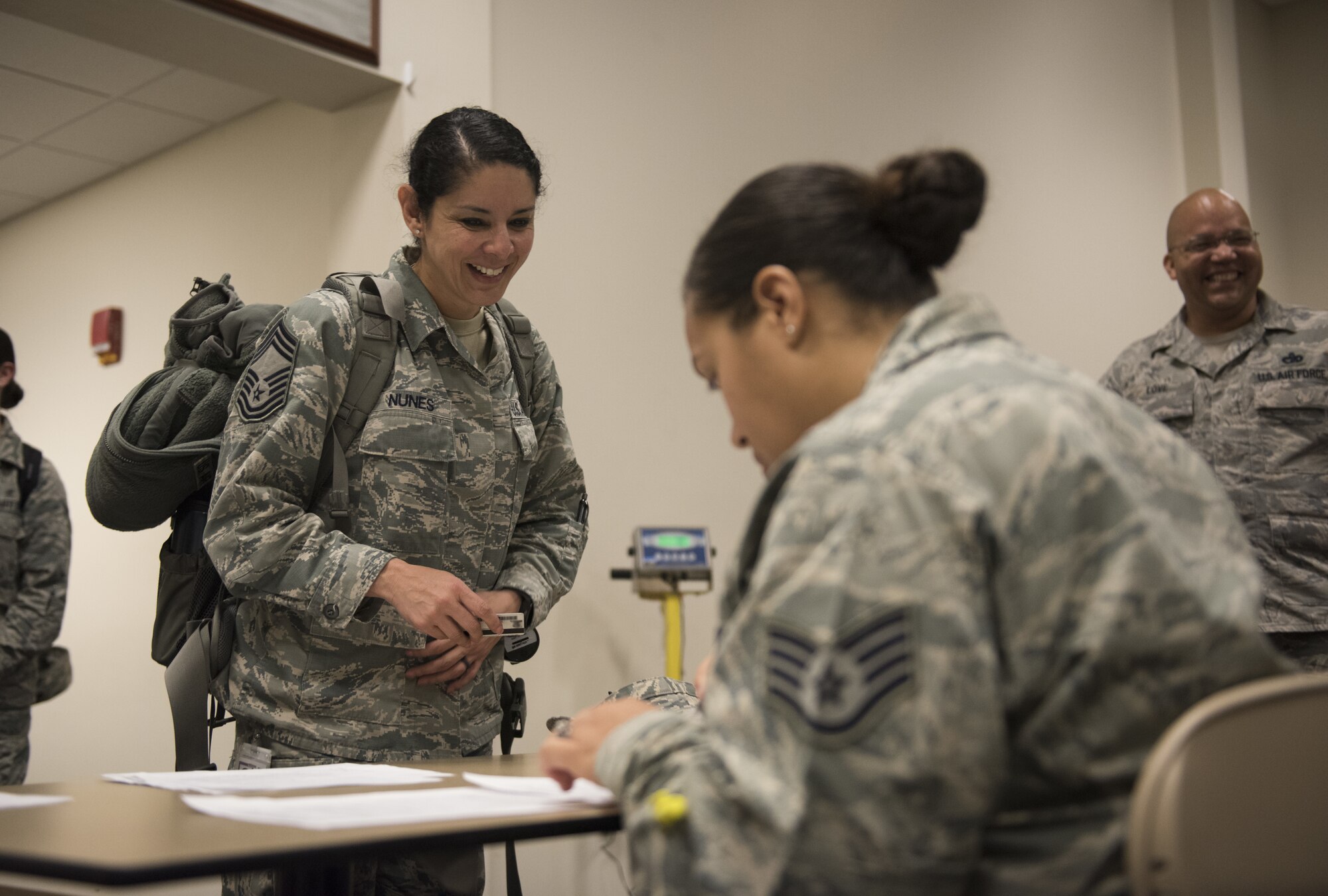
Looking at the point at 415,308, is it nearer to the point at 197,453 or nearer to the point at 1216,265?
the point at 197,453

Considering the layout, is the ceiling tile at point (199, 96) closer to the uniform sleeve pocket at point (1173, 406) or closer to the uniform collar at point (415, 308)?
the uniform collar at point (415, 308)

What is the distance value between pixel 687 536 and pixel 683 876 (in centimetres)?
236

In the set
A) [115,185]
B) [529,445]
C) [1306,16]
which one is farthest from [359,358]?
[1306,16]

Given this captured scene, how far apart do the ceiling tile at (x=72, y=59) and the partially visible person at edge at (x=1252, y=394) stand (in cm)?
322

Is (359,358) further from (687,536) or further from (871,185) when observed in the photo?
(687,536)

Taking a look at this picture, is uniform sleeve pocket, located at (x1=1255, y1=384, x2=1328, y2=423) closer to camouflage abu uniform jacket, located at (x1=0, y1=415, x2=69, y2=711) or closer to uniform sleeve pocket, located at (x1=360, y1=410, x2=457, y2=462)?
uniform sleeve pocket, located at (x1=360, y1=410, x2=457, y2=462)

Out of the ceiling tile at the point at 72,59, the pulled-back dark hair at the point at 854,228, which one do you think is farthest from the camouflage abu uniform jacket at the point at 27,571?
the pulled-back dark hair at the point at 854,228

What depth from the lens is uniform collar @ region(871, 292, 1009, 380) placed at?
0.85 metres

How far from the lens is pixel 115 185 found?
4.68 meters

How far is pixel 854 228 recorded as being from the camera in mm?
948

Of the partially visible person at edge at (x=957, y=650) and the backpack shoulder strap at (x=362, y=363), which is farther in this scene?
the backpack shoulder strap at (x=362, y=363)

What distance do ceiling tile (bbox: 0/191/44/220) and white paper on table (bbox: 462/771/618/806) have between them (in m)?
4.84

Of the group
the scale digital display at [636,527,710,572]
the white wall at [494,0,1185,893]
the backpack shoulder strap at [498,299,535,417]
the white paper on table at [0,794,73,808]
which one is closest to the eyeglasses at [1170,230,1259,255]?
the white wall at [494,0,1185,893]

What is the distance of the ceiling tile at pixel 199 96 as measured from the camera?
3861 millimetres
